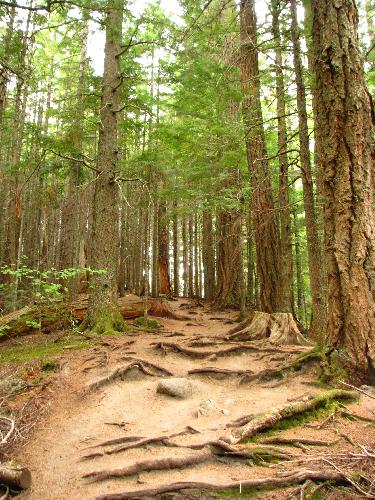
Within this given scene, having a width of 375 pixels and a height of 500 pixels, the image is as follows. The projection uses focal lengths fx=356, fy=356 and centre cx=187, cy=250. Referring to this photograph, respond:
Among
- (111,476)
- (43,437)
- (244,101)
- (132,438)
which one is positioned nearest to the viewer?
(111,476)

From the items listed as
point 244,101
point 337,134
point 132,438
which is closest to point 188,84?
point 244,101

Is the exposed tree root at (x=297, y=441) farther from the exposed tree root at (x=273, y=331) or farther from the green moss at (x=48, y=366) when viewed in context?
the green moss at (x=48, y=366)

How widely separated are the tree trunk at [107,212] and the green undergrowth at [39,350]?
2.95 feet

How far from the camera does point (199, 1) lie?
8594 millimetres

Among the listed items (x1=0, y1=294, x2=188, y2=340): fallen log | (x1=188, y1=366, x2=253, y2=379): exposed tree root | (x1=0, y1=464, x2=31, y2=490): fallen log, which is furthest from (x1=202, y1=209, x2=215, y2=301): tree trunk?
(x1=0, y1=464, x2=31, y2=490): fallen log

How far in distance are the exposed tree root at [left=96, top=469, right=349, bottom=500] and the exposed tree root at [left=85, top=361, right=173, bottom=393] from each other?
2.97 m

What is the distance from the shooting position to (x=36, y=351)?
7613 mm

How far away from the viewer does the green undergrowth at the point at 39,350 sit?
23.2 ft

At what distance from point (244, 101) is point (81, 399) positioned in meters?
8.02

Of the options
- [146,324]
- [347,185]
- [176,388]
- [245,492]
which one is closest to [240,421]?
[245,492]

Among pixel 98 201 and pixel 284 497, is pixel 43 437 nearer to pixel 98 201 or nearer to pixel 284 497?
pixel 284 497

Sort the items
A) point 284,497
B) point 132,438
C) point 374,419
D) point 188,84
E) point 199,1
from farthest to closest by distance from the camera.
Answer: point 188,84
point 199,1
point 132,438
point 374,419
point 284,497

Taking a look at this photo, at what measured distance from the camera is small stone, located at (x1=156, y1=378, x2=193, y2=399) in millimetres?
5207

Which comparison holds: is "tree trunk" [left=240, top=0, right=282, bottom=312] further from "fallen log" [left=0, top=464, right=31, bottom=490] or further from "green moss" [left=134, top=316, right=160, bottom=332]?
"fallen log" [left=0, top=464, right=31, bottom=490]
